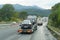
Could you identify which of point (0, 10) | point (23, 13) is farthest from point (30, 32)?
point (23, 13)

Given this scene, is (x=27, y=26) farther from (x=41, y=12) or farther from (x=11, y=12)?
(x=41, y=12)

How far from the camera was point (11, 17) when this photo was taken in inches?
4715

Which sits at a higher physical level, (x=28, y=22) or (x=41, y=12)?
(x=28, y=22)

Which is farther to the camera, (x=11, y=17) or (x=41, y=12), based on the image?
(x=41, y=12)

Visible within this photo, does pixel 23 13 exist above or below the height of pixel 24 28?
below

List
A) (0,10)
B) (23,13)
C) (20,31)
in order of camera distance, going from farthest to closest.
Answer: (23,13), (0,10), (20,31)

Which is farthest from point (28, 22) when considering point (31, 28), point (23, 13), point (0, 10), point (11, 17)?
point (23, 13)

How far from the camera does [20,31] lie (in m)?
27.5

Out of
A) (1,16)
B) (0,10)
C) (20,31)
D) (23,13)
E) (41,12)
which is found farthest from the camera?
(41,12)

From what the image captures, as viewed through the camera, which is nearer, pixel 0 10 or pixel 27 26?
pixel 27 26

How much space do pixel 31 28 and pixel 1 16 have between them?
92.4 m

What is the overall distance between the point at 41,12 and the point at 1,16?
2820 inches

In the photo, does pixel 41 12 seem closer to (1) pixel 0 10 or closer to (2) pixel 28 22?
(1) pixel 0 10

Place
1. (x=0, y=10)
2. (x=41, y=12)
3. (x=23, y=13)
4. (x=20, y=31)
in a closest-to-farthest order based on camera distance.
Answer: (x=20, y=31) < (x=0, y=10) < (x=23, y=13) < (x=41, y=12)
